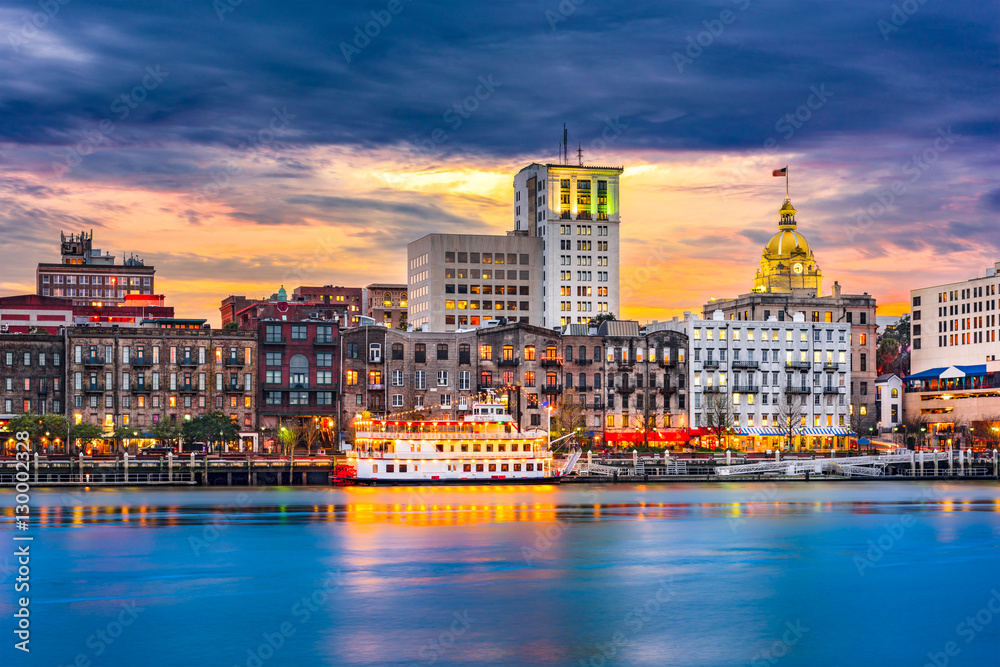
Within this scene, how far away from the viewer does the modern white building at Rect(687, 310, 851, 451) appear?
561 feet

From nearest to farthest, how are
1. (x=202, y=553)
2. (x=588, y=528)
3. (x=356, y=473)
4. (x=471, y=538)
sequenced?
(x=202, y=553) < (x=471, y=538) < (x=588, y=528) < (x=356, y=473)

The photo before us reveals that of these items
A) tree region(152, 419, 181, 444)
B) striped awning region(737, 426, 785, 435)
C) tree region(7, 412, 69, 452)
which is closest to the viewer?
tree region(7, 412, 69, 452)

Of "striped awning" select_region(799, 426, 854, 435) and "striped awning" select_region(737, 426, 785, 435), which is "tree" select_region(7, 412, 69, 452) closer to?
"striped awning" select_region(737, 426, 785, 435)

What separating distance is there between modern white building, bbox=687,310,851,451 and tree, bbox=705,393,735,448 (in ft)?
0.58

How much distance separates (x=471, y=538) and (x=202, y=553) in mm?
16815

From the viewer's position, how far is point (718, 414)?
16562 centimetres

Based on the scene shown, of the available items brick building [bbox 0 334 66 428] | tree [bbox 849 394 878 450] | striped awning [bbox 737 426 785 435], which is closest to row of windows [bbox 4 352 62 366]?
brick building [bbox 0 334 66 428]

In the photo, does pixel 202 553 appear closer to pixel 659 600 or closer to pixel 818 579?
pixel 659 600

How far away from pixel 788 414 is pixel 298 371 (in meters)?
63.7

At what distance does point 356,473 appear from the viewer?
406 ft

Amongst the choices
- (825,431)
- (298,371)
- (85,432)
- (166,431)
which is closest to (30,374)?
(85,432)

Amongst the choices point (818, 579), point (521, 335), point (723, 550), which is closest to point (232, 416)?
point (521, 335)

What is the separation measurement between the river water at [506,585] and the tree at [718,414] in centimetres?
5918

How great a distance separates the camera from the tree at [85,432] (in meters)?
136
